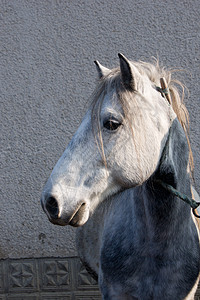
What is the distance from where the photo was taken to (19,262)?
2.57 meters

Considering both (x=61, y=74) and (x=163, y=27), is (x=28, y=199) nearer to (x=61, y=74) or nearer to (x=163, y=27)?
(x=61, y=74)

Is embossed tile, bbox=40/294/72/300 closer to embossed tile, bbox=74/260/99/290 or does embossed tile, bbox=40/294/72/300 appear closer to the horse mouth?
embossed tile, bbox=74/260/99/290

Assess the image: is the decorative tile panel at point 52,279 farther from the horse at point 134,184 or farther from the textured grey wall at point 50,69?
the horse at point 134,184

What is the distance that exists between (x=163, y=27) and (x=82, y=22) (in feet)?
2.07

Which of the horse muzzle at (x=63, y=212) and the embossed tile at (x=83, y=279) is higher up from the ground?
the horse muzzle at (x=63, y=212)

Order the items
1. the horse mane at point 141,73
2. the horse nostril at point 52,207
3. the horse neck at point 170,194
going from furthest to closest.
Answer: the horse neck at point 170,194 → the horse mane at point 141,73 → the horse nostril at point 52,207

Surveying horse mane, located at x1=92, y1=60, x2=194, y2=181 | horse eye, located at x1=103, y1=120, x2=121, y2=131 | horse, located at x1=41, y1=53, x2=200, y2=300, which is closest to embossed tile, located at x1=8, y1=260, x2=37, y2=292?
horse, located at x1=41, y1=53, x2=200, y2=300

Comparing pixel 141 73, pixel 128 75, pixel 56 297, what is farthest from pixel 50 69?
pixel 56 297

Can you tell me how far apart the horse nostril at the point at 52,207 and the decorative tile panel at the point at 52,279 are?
1699 mm

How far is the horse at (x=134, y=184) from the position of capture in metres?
1.02

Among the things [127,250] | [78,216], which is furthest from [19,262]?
[78,216]

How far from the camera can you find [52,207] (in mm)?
969

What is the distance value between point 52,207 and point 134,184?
283mm

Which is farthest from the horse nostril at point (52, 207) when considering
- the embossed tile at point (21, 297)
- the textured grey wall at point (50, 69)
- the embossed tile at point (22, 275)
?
the embossed tile at point (21, 297)
